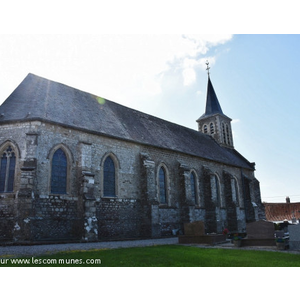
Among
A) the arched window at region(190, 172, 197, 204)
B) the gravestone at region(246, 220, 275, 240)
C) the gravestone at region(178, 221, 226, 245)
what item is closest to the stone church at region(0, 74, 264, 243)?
the arched window at region(190, 172, 197, 204)

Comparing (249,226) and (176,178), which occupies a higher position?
(176,178)

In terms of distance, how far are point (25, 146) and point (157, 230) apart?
10.4 meters

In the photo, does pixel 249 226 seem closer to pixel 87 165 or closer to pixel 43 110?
pixel 87 165

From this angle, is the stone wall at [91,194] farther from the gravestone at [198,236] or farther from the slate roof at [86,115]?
the gravestone at [198,236]

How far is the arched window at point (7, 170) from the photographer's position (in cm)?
1561

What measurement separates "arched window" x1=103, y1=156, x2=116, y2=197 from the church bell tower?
72.7ft

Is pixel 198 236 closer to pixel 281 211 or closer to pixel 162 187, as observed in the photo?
pixel 162 187

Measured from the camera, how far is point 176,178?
23500 mm

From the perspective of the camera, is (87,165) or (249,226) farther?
(87,165)

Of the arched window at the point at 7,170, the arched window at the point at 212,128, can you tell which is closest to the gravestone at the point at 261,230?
the arched window at the point at 7,170

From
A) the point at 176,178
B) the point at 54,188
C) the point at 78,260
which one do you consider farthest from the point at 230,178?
the point at 78,260

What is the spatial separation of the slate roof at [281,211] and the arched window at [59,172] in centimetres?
3597

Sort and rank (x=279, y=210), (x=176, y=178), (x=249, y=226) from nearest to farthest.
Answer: (x=249, y=226), (x=176, y=178), (x=279, y=210)

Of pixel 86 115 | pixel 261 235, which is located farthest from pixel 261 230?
pixel 86 115
